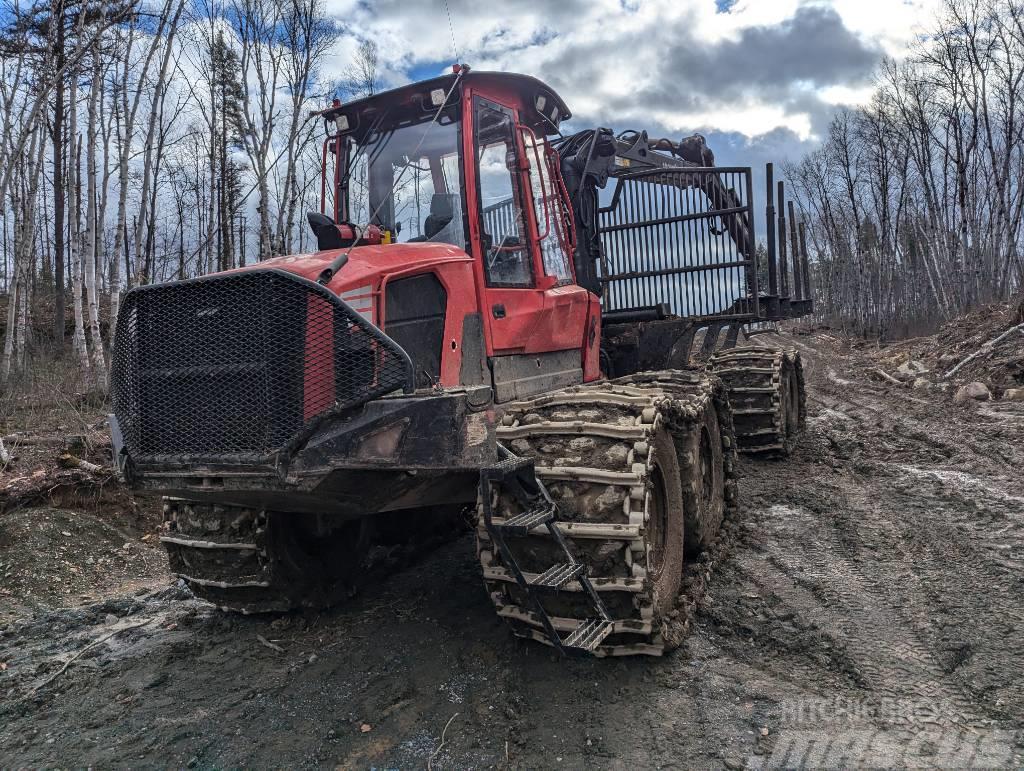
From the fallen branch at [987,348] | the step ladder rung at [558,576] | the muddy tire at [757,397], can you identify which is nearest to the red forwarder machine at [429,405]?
the step ladder rung at [558,576]

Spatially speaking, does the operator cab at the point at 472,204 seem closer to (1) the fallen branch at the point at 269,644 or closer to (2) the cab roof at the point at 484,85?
(2) the cab roof at the point at 484,85

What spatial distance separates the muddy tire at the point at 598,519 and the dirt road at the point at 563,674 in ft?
0.93

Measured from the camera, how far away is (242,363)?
3.31 meters

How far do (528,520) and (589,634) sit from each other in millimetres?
560

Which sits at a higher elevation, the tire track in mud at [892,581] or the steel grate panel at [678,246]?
the steel grate panel at [678,246]

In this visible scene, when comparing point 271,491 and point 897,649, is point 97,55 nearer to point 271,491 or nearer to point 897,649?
point 271,491

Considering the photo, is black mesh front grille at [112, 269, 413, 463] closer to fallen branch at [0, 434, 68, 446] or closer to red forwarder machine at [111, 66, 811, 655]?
red forwarder machine at [111, 66, 811, 655]

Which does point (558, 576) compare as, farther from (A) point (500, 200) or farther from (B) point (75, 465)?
(B) point (75, 465)

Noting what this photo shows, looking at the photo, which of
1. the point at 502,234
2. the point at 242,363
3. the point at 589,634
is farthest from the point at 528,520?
the point at 502,234

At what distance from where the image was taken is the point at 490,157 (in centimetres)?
445

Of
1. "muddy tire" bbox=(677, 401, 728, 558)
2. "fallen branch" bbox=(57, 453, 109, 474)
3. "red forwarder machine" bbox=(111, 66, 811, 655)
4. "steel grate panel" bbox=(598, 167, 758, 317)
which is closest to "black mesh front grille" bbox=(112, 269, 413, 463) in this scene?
"red forwarder machine" bbox=(111, 66, 811, 655)

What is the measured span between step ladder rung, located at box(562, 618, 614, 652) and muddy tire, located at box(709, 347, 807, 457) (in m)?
4.79

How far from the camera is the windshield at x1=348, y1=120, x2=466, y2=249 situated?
436cm

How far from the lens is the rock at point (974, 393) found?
1131 cm
